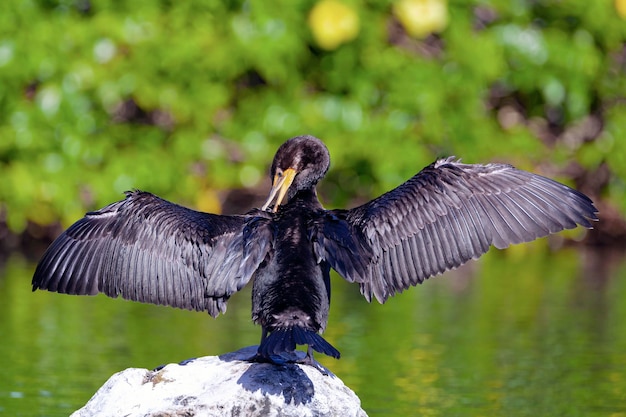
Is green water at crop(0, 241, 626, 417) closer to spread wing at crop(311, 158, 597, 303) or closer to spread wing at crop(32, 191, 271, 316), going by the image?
spread wing at crop(32, 191, 271, 316)

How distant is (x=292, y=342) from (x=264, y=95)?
9.60 meters

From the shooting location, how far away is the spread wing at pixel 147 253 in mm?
7000

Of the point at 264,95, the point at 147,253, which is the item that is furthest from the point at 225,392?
the point at 264,95

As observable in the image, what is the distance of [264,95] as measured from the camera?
50.8 feet

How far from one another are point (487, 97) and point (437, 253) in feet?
30.5

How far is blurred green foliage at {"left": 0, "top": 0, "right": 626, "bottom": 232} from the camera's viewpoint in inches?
585

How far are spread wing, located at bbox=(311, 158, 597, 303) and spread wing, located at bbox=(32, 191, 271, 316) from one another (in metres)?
0.66

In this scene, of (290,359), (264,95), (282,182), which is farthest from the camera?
(264,95)

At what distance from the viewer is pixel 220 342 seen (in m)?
9.89

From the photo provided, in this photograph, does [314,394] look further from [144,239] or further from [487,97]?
[487,97]

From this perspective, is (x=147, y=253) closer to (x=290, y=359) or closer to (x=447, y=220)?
(x=290, y=359)

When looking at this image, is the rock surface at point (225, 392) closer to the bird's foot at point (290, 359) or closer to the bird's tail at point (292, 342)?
the bird's foot at point (290, 359)

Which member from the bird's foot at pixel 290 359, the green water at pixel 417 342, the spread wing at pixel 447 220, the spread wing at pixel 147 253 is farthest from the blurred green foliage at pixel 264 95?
the bird's foot at pixel 290 359

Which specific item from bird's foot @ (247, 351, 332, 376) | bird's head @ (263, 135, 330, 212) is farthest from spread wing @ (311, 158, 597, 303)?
bird's foot @ (247, 351, 332, 376)
